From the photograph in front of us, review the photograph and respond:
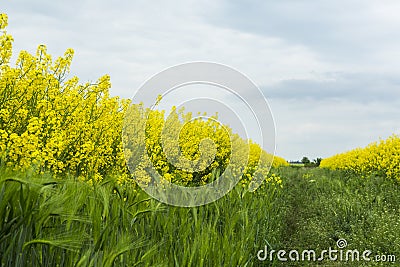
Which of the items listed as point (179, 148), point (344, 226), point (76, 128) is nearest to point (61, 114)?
point (76, 128)

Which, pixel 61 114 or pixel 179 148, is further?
pixel 179 148

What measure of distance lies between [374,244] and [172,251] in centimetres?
369

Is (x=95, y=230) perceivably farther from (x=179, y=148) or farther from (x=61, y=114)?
(x=179, y=148)

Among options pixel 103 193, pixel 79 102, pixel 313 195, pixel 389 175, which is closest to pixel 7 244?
pixel 103 193

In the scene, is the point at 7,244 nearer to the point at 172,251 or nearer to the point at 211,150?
the point at 172,251

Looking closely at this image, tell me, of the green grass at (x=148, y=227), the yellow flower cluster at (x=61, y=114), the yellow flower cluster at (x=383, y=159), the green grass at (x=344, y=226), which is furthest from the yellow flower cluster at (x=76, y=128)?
the yellow flower cluster at (x=383, y=159)

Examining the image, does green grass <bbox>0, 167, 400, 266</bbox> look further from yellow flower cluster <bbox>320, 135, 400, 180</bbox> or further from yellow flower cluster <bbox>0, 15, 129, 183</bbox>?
yellow flower cluster <bbox>320, 135, 400, 180</bbox>

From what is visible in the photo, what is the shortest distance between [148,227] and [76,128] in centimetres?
201

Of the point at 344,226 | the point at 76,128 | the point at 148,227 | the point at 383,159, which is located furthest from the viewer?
the point at 383,159

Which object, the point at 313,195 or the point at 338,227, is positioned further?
the point at 313,195

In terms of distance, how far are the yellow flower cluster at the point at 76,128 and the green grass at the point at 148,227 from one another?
69 cm

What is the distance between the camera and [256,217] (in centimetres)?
579

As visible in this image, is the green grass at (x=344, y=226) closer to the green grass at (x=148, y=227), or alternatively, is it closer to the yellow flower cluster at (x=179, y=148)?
the green grass at (x=148, y=227)

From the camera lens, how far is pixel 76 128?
5426 mm
